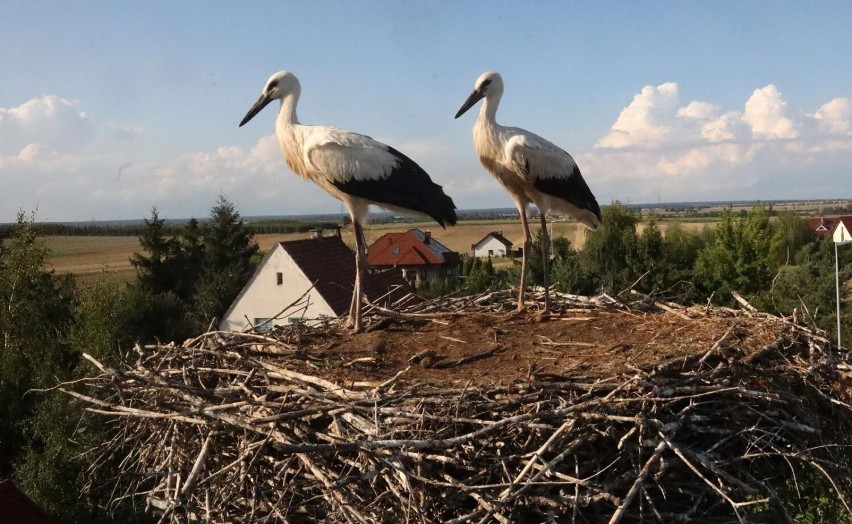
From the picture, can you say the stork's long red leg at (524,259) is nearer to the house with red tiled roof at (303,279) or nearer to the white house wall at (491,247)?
the house with red tiled roof at (303,279)

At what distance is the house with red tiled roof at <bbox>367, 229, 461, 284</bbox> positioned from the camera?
3469 centimetres

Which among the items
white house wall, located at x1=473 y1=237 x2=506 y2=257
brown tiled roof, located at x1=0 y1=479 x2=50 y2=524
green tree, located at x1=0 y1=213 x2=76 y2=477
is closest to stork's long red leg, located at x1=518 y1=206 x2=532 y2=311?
brown tiled roof, located at x1=0 y1=479 x2=50 y2=524

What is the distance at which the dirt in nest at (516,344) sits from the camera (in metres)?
3.64

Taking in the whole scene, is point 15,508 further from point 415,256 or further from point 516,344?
point 415,256

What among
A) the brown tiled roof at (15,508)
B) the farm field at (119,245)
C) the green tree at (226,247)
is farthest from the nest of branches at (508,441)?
the farm field at (119,245)

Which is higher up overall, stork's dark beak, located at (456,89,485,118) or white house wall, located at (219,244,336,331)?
stork's dark beak, located at (456,89,485,118)

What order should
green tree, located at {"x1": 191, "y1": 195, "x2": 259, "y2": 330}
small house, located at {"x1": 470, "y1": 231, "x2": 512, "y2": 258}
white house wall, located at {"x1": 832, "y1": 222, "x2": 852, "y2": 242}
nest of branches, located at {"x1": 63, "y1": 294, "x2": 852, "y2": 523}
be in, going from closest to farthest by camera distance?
nest of branches, located at {"x1": 63, "y1": 294, "x2": 852, "y2": 523}
white house wall, located at {"x1": 832, "y1": 222, "x2": 852, "y2": 242}
green tree, located at {"x1": 191, "y1": 195, "x2": 259, "y2": 330}
small house, located at {"x1": 470, "y1": 231, "x2": 512, "y2": 258}

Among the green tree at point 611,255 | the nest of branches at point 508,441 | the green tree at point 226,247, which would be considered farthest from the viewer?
the green tree at point 611,255

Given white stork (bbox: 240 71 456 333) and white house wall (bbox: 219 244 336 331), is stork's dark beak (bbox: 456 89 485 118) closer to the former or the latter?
white stork (bbox: 240 71 456 333)

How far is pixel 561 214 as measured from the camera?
5605 mm

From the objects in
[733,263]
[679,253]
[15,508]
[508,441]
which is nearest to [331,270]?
[15,508]

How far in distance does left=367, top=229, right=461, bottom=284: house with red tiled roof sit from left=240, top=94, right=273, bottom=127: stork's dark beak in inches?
1111

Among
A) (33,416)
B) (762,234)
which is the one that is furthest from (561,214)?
(762,234)

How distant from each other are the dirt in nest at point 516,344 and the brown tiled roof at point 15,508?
495cm
